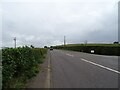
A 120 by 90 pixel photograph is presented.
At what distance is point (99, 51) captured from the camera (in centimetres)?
5822

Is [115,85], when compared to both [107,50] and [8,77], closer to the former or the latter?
[8,77]

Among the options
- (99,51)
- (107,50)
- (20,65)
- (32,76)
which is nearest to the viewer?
(20,65)

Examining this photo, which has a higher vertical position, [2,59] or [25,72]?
[2,59]

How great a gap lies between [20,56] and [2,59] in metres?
2.89

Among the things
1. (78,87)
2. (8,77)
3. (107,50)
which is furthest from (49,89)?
(107,50)

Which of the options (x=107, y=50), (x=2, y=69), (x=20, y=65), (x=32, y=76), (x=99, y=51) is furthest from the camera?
(x=99, y=51)

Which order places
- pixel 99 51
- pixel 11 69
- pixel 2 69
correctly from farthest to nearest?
pixel 99 51 < pixel 11 69 < pixel 2 69

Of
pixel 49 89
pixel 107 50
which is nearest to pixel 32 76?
pixel 49 89

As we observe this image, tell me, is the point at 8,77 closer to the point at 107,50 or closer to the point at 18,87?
the point at 18,87

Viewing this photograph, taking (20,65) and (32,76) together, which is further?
(32,76)

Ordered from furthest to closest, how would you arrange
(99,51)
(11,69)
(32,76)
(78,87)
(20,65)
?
(99,51) < (32,76) < (20,65) < (78,87) < (11,69)

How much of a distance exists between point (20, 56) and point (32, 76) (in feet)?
5.47

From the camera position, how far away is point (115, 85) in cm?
1098

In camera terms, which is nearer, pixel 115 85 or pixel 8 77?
pixel 8 77
